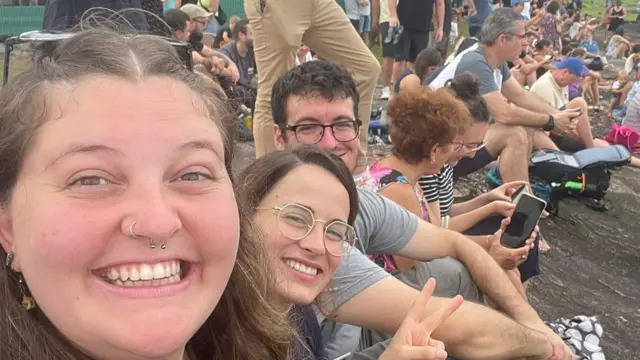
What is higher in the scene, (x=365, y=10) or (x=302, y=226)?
(x=302, y=226)

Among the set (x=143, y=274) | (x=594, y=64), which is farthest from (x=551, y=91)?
(x=594, y=64)

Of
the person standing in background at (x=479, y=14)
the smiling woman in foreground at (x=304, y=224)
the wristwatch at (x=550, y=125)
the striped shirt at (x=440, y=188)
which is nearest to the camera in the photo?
the smiling woman in foreground at (x=304, y=224)

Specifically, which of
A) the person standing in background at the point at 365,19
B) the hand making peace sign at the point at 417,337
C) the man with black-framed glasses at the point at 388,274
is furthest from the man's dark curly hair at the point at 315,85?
the person standing in background at the point at 365,19

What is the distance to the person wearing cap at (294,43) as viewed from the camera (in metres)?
3.55

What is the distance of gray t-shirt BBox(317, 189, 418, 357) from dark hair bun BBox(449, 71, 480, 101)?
1.60 meters

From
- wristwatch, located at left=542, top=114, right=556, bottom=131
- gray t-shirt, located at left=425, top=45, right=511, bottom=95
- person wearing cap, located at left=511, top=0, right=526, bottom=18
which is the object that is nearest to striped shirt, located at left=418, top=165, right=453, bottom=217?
gray t-shirt, located at left=425, top=45, right=511, bottom=95

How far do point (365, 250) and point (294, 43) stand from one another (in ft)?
5.40

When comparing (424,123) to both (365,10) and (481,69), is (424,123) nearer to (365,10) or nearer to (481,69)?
(481,69)

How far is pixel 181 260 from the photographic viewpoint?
100cm

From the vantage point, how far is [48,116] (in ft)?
3.24

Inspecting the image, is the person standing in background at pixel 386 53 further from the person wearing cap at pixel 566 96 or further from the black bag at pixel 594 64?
the black bag at pixel 594 64

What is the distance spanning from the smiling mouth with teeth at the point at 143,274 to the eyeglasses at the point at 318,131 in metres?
1.77

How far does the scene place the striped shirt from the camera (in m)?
3.48

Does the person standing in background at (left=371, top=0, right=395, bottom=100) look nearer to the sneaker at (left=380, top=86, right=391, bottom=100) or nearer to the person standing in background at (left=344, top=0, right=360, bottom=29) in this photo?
the sneaker at (left=380, top=86, right=391, bottom=100)
